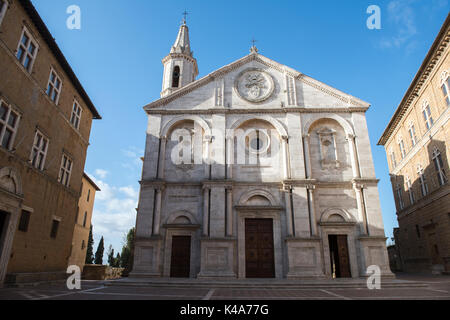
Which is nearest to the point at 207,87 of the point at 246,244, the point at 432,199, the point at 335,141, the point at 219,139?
the point at 219,139

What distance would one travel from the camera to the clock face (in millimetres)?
24500

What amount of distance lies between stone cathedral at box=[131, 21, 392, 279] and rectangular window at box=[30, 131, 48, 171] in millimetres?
6665

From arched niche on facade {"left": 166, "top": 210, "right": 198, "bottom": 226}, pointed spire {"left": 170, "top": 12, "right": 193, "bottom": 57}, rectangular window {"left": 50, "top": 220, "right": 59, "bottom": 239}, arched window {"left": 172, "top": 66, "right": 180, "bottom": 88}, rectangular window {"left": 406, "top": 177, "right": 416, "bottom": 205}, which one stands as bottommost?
rectangular window {"left": 50, "top": 220, "right": 59, "bottom": 239}

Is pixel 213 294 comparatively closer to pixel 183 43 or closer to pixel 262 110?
pixel 262 110

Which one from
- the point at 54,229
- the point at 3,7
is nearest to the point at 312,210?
the point at 54,229

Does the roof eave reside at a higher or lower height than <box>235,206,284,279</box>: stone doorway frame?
higher

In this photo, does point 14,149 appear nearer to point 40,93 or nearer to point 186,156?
point 40,93

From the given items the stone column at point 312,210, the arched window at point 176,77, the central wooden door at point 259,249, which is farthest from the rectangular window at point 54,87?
the stone column at point 312,210

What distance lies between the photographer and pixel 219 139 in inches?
909

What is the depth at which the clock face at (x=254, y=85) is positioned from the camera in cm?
2450

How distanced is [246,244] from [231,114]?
9.86 m

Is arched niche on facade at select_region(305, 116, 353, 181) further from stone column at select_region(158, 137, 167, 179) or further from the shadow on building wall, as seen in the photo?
stone column at select_region(158, 137, 167, 179)

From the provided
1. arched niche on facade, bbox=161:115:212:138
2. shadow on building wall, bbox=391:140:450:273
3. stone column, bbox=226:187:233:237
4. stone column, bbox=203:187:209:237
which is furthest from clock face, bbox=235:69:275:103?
shadow on building wall, bbox=391:140:450:273

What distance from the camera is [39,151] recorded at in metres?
17.0
